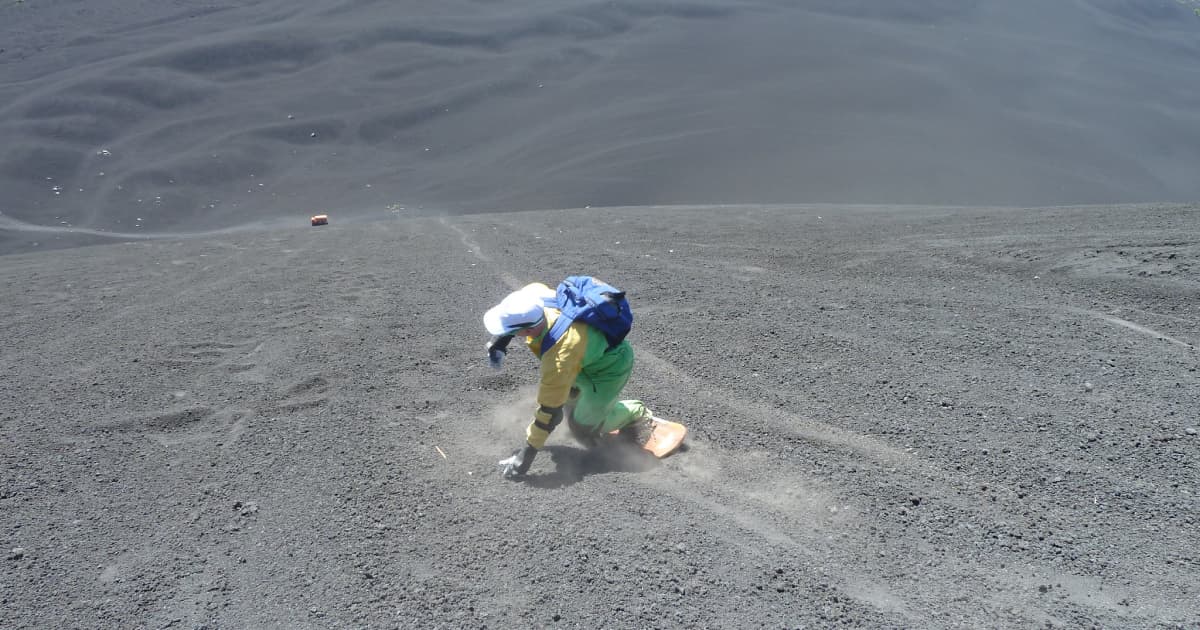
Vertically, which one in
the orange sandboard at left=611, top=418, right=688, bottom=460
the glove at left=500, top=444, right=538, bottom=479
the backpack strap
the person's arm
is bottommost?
the orange sandboard at left=611, top=418, right=688, bottom=460

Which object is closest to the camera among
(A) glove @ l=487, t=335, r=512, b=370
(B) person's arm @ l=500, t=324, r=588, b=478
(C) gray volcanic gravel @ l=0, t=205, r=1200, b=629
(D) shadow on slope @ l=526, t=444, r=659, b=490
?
(C) gray volcanic gravel @ l=0, t=205, r=1200, b=629

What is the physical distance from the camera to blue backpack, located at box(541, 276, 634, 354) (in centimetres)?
448

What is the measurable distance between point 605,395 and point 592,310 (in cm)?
67

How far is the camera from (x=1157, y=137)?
19547mm

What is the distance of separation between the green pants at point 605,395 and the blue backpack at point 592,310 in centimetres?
22

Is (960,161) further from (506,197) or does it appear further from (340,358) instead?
(340,358)

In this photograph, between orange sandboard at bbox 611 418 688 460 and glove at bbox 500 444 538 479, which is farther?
orange sandboard at bbox 611 418 688 460

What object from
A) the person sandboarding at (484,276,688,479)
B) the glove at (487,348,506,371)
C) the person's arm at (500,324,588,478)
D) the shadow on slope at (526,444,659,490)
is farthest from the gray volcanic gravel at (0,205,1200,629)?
the glove at (487,348,506,371)

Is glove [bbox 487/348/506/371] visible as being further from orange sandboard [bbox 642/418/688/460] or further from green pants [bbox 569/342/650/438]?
orange sandboard [bbox 642/418/688/460]

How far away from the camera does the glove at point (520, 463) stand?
Answer: 4.51 meters

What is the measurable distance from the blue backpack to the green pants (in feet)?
0.71

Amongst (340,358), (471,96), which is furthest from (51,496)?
(471,96)

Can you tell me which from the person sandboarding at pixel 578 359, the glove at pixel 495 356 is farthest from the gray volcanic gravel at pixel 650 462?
the glove at pixel 495 356

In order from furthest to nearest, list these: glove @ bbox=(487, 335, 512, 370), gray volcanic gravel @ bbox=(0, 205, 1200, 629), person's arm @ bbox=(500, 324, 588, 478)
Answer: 1. glove @ bbox=(487, 335, 512, 370)
2. person's arm @ bbox=(500, 324, 588, 478)
3. gray volcanic gravel @ bbox=(0, 205, 1200, 629)
